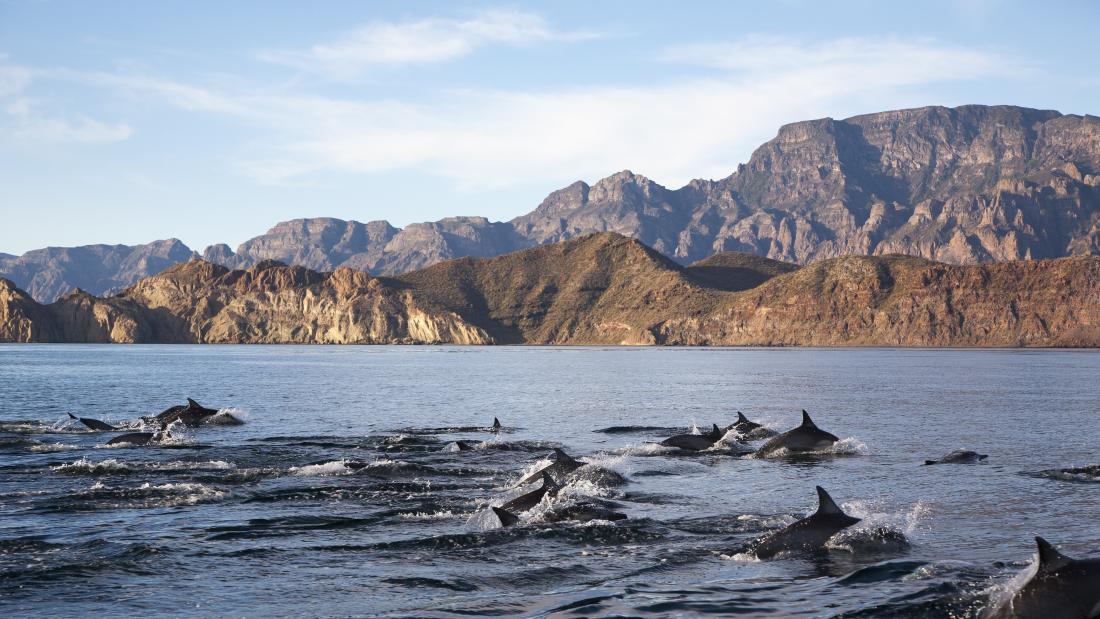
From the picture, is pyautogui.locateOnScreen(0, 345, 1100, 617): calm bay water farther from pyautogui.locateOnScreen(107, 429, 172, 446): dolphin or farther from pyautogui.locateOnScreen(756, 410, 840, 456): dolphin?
pyautogui.locateOnScreen(756, 410, 840, 456): dolphin

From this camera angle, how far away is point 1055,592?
13.9 m

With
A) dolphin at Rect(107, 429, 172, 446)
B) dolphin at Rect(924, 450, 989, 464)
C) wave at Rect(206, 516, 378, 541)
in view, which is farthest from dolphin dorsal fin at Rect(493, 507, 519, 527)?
dolphin at Rect(107, 429, 172, 446)

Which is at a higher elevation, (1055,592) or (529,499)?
(1055,592)

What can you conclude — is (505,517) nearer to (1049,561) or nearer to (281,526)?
(281,526)

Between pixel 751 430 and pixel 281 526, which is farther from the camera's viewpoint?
pixel 751 430

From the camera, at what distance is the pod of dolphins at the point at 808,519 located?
13852 mm

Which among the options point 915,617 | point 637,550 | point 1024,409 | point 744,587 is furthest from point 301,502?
point 1024,409

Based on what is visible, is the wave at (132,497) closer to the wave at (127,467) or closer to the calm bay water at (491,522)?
the calm bay water at (491,522)

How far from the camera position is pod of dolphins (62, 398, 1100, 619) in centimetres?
1385

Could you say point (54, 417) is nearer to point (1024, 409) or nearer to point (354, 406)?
point (354, 406)

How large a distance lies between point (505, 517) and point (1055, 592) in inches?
498

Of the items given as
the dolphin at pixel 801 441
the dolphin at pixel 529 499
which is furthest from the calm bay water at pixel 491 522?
the dolphin at pixel 801 441

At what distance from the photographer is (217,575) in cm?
1892

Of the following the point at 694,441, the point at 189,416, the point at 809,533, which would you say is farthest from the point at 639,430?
the point at 809,533
